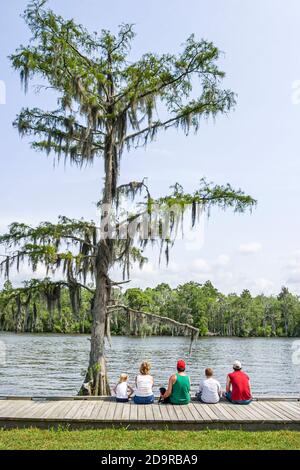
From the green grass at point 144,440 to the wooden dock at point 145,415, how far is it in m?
0.24

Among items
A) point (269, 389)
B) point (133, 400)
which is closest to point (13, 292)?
point (133, 400)

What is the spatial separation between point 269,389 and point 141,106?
15.0 metres

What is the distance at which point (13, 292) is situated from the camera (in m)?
12.3

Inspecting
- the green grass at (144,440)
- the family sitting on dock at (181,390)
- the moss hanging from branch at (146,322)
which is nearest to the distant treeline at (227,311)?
the moss hanging from branch at (146,322)

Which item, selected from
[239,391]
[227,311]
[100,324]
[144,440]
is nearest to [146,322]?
[100,324]

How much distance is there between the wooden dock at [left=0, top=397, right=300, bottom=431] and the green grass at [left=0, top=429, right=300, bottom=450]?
236 mm

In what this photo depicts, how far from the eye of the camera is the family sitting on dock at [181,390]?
8.98 m

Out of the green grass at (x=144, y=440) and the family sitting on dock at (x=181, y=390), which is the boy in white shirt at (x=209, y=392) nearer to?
the family sitting on dock at (x=181, y=390)

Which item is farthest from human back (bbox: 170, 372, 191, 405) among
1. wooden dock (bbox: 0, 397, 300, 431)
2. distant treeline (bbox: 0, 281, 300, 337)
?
distant treeline (bbox: 0, 281, 300, 337)

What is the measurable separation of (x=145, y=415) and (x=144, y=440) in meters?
1.16

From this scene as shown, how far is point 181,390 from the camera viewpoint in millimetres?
8977

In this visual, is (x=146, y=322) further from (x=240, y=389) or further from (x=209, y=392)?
(x=240, y=389)

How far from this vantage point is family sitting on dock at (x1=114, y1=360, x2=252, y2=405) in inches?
353

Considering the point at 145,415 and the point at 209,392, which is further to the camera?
the point at 209,392
